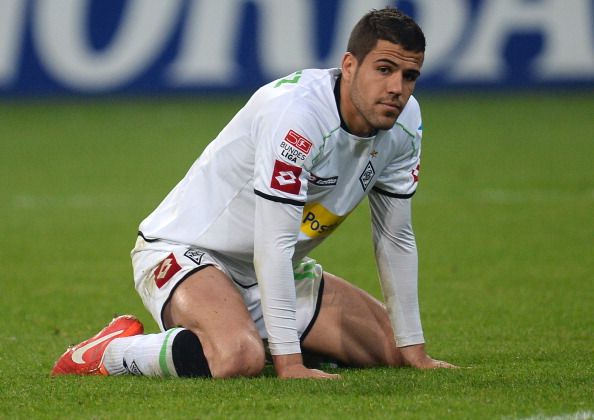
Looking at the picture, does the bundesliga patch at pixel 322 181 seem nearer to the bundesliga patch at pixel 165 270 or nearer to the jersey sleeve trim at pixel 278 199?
the jersey sleeve trim at pixel 278 199

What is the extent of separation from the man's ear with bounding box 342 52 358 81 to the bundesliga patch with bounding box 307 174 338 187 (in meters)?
0.43

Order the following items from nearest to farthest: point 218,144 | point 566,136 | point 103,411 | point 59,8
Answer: point 103,411, point 218,144, point 566,136, point 59,8

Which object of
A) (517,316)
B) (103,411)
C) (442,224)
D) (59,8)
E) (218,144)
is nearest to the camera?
(103,411)

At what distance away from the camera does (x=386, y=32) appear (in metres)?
4.87

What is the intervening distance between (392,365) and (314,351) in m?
0.37

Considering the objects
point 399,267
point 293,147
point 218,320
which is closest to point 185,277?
point 218,320

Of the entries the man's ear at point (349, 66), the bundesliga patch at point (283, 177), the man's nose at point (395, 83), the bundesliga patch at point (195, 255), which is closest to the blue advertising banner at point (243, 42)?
the bundesliga patch at point (195, 255)

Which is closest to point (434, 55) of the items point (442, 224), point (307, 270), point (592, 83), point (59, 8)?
point (592, 83)

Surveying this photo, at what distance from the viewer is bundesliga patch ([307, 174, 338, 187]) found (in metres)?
5.09

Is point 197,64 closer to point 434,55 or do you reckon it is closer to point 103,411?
point 434,55

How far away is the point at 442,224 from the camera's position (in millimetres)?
10180

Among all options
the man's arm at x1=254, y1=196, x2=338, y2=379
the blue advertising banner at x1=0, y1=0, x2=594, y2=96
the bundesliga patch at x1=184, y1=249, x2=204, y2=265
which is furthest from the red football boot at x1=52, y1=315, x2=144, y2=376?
the blue advertising banner at x1=0, y1=0, x2=594, y2=96

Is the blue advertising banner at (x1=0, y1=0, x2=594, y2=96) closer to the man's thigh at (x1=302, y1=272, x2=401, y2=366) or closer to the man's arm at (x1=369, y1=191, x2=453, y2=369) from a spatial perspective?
the man's thigh at (x1=302, y1=272, x2=401, y2=366)

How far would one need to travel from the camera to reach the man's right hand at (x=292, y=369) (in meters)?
4.88
